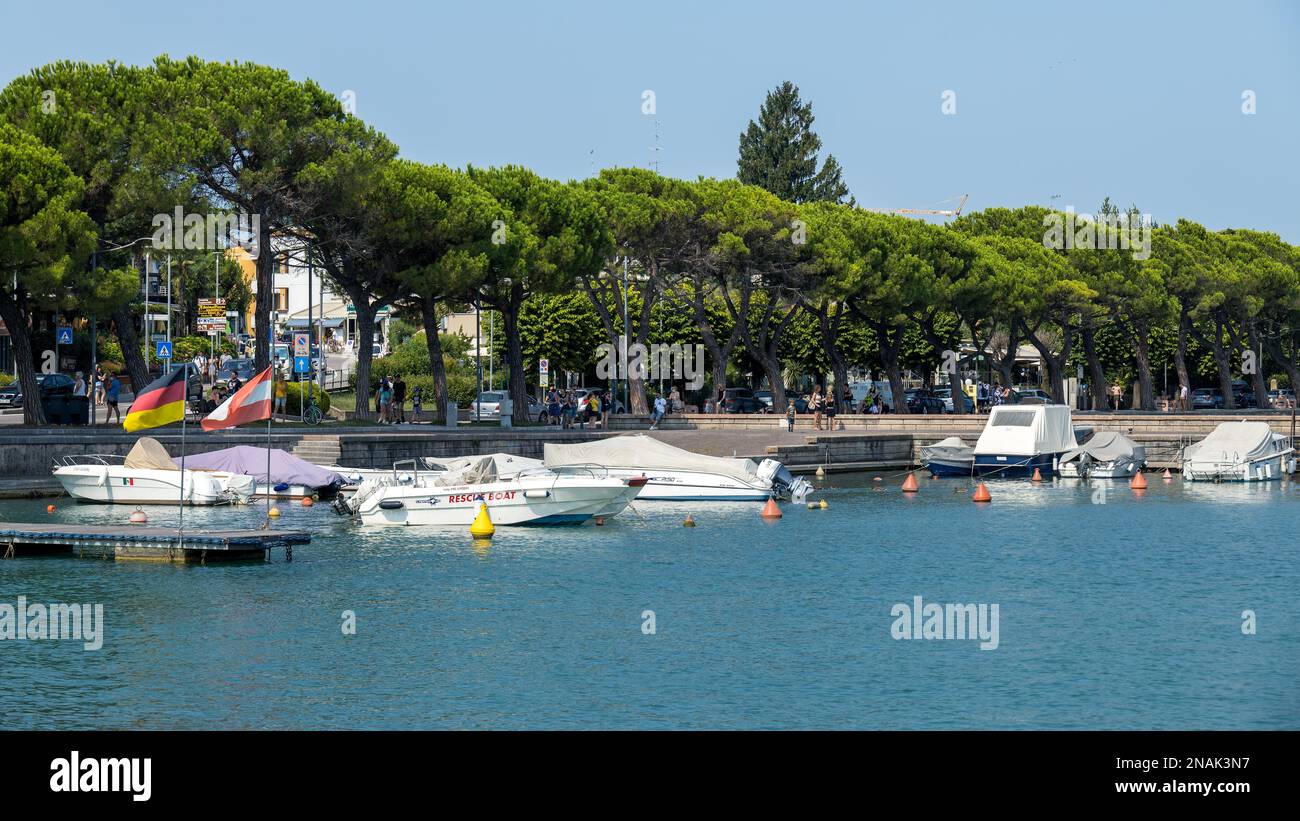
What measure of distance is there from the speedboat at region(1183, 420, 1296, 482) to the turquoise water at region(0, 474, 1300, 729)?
18.0 metres

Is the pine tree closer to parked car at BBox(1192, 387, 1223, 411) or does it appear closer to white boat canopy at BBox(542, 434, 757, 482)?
parked car at BBox(1192, 387, 1223, 411)

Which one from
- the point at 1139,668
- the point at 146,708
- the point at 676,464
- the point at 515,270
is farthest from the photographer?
the point at 515,270

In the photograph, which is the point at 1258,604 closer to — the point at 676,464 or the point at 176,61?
the point at 676,464

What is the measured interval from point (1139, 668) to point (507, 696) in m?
10.2

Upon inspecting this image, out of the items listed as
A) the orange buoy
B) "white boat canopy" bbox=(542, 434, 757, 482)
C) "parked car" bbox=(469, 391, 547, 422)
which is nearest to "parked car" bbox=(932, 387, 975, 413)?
"parked car" bbox=(469, 391, 547, 422)

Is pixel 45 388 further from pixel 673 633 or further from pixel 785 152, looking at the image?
pixel 785 152

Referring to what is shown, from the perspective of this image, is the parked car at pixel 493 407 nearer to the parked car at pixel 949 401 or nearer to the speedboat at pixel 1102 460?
the speedboat at pixel 1102 460

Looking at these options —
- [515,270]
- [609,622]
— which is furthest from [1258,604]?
[515,270]

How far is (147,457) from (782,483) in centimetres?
1985

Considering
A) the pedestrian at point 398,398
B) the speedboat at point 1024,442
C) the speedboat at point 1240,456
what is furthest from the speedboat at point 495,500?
the speedboat at point 1240,456

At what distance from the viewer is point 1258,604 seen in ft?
105

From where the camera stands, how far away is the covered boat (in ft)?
163

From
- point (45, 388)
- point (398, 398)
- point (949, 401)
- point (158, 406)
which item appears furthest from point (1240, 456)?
point (45, 388)

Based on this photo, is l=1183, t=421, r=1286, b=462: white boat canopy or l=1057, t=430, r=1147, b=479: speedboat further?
l=1057, t=430, r=1147, b=479: speedboat
